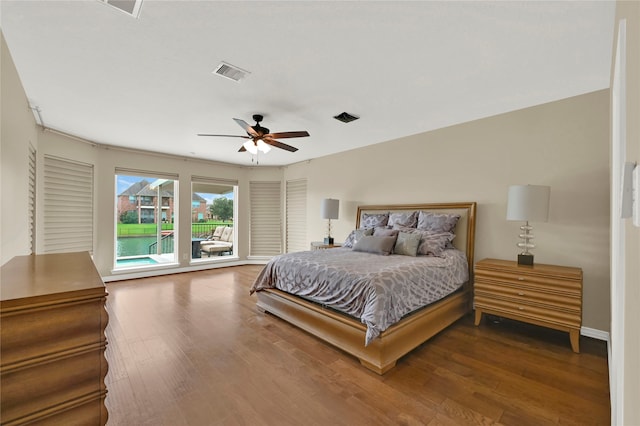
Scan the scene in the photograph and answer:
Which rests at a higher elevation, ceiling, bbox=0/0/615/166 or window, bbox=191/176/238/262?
ceiling, bbox=0/0/615/166

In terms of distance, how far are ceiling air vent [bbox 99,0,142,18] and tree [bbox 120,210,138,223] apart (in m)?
4.78

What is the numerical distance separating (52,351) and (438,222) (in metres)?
3.72

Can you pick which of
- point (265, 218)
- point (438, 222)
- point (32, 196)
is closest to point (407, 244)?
point (438, 222)

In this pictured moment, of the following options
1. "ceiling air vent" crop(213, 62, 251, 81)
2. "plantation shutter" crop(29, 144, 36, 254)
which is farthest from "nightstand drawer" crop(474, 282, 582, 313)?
"plantation shutter" crop(29, 144, 36, 254)

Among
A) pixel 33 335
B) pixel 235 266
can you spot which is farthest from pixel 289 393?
pixel 235 266

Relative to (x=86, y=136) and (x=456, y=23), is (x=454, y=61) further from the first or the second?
(x=86, y=136)

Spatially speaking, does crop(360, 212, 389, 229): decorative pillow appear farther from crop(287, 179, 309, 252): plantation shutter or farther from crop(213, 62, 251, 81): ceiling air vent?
crop(213, 62, 251, 81): ceiling air vent

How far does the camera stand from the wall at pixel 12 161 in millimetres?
1971

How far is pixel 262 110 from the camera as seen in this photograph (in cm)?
327

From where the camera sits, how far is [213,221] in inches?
273

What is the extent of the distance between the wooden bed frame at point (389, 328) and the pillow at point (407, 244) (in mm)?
652

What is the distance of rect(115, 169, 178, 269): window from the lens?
5398 millimetres

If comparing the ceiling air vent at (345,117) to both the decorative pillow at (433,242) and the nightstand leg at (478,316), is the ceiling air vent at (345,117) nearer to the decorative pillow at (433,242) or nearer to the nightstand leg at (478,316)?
the decorative pillow at (433,242)

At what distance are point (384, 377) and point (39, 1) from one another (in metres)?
3.38
